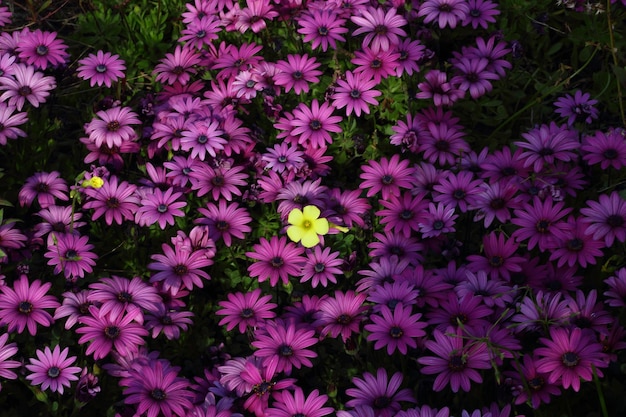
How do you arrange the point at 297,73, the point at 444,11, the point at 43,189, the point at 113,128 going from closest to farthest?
the point at 43,189, the point at 113,128, the point at 297,73, the point at 444,11

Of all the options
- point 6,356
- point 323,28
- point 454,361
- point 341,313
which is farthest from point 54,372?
point 323,28

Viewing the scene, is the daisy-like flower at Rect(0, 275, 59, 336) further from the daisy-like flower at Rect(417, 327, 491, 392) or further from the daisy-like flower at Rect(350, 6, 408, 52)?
the daisy-like flower at Rect(350, 6, 408, 52)

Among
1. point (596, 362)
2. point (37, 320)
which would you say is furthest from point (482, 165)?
point (37, 320)

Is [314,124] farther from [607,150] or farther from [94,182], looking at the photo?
[607,150]

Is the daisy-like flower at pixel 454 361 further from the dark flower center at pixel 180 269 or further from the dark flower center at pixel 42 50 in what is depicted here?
the dark flower center at pixel 42 50

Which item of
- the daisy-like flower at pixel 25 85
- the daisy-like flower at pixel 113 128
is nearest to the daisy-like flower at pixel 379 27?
the daisy-like flower at pixel 113 128

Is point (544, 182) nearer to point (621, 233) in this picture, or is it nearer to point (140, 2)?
point (621, 233)

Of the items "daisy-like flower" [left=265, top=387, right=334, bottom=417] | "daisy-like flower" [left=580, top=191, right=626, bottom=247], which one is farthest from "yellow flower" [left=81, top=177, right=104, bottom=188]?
"daisy-like flower" [left=580, top=191, right=626, bottom=247]

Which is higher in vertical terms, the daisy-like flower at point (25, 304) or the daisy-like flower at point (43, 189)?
the daisy-like flower at point (43, 189)
